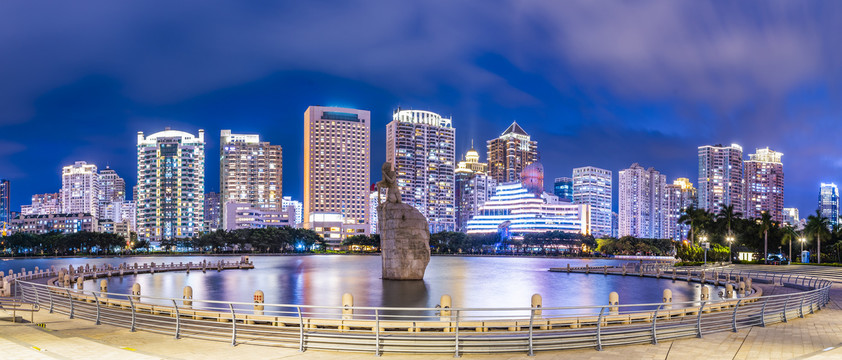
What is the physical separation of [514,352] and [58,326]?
18.1 metres

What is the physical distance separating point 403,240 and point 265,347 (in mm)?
37644

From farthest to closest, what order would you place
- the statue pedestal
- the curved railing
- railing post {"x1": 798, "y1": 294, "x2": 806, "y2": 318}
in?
the statue pedestal → railing post {"x1": 798, "y1": 294, "x2": 806, "y2": 318} → the curved railing

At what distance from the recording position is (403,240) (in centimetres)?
5834

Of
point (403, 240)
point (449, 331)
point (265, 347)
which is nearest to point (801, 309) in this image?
point (449, 331)

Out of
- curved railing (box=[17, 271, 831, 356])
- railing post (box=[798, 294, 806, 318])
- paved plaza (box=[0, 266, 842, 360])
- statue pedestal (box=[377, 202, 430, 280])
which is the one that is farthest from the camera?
statue pedestal (box=[377, 202, 430, 280])

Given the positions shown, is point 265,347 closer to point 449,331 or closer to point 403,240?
point 449,331

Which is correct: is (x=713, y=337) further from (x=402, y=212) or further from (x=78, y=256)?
(x=78, y=256)

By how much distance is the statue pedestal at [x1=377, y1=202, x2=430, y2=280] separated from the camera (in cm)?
5781

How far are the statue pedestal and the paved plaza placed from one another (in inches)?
Result: 1353

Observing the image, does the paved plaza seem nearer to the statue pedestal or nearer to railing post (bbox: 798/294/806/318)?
railing post (bbox: 798/294/806/318)

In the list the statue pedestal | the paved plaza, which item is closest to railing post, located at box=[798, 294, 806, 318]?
the paved plaza

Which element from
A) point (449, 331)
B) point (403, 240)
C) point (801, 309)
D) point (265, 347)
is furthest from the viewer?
point (403, 240)

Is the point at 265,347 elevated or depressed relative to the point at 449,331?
elevated

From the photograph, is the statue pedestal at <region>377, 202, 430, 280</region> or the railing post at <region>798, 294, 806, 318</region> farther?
the statue pedestal at <region>377, 202, 430, 280</region>
